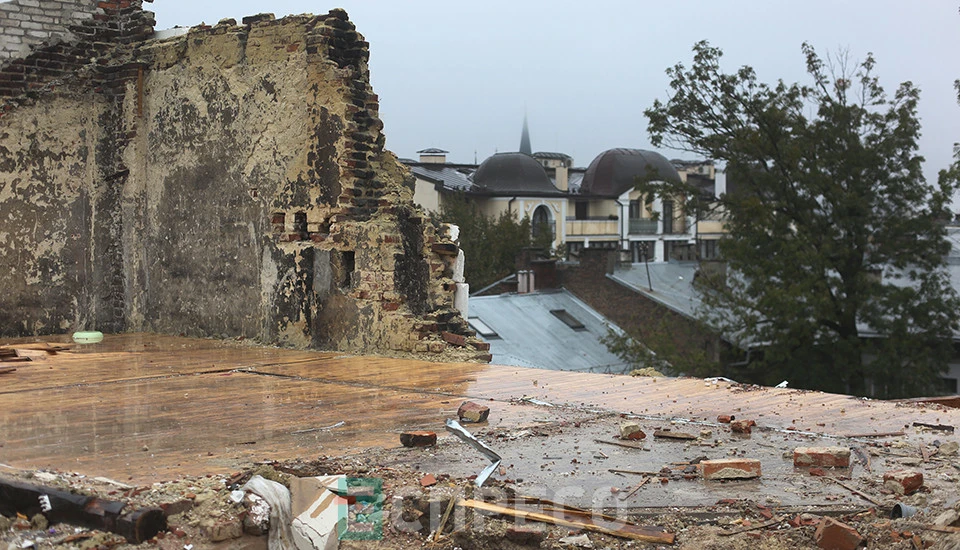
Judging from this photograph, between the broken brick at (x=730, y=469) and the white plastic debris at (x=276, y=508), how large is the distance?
1.67 metres

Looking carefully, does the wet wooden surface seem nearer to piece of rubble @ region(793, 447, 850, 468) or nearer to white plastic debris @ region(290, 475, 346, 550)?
white plastic debris @ region(290, 475, 346, 550)

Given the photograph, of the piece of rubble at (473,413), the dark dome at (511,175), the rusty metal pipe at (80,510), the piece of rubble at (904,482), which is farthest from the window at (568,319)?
the rusty metal pipe at (80,510)

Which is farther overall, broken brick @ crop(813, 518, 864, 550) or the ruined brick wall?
the ruined brick wall

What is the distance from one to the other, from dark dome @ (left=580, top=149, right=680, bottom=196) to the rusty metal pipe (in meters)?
45.4

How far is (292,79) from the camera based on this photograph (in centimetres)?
970

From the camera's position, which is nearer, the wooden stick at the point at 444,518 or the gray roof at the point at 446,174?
the wooden stick at the point at 444,518

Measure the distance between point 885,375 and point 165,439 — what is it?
817 inches

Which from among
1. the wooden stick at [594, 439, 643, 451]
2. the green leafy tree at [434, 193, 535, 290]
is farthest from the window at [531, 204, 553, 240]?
the wooden stick at [594, 439, 643, 451]

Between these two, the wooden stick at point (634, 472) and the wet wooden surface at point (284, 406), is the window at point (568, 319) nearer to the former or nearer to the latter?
the wet wooden surface at point (284, 406)

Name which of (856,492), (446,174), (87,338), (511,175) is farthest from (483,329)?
(446,174)

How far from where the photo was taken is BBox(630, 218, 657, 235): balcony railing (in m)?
49.7

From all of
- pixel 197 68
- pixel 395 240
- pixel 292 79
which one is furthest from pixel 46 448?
pixel 197 68

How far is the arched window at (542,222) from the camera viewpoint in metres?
44.4

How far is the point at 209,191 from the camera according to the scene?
10.5 metres
